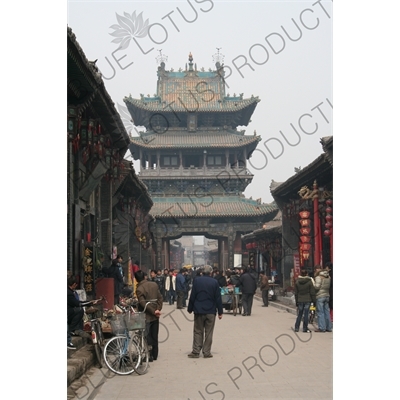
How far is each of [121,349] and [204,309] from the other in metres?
2.16

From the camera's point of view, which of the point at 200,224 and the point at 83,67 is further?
the point at 200,224

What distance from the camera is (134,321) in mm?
10062

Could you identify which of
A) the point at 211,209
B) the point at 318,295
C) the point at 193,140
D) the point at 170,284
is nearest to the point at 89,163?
the point at 318,295

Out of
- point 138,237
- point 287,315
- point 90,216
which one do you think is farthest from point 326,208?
point 138,237

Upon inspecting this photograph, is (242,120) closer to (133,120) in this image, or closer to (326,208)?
(133,120)

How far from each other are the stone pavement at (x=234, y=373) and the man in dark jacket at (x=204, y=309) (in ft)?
0.83

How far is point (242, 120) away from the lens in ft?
172

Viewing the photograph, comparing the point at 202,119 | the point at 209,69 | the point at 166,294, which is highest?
the point at 209,69

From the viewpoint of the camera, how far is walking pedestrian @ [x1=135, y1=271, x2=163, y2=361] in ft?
37.1

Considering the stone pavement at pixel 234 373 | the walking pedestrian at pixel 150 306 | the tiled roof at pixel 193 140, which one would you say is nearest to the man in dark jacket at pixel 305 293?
the stone pavement at pixel 234 373

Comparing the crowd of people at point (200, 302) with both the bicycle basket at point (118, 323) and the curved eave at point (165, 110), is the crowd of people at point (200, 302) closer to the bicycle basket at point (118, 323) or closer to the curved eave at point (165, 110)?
the bicycle basket at point (118, 323)

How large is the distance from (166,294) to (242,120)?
77.2 ft

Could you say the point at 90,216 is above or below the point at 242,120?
below

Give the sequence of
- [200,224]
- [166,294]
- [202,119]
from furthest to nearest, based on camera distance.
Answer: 1. [202,119]
2. [200,224]
3. [166,294]
